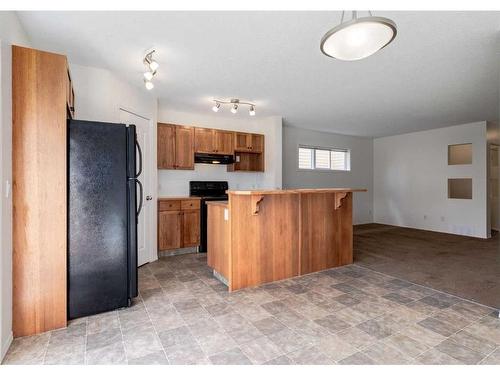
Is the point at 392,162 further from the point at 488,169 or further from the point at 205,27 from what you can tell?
the point at 205,27

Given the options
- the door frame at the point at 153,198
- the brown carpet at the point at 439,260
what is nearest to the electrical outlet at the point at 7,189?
the door frame at the point at 153,198

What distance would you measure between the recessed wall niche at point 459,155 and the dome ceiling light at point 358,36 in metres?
6.20

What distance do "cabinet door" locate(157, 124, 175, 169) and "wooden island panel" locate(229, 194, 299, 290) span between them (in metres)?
2.28

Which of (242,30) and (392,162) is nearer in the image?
(242,30)

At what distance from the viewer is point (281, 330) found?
7.18ft

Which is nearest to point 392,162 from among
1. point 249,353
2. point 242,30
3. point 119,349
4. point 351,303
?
point 351,303

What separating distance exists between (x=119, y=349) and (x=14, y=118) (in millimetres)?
1929

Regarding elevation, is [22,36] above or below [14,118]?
above

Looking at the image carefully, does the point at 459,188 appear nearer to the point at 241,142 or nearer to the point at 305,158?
the point at 305,158

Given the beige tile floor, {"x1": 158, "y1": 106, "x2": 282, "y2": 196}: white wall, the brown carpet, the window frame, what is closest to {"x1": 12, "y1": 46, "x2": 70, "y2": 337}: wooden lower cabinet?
the beige tile floor

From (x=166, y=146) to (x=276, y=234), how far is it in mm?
2706

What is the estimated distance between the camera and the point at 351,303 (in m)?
2.70

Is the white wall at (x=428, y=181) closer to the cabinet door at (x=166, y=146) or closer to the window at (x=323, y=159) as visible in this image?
the window at (x=323, y=159)

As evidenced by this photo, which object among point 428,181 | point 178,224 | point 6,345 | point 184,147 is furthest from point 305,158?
point 6,345
